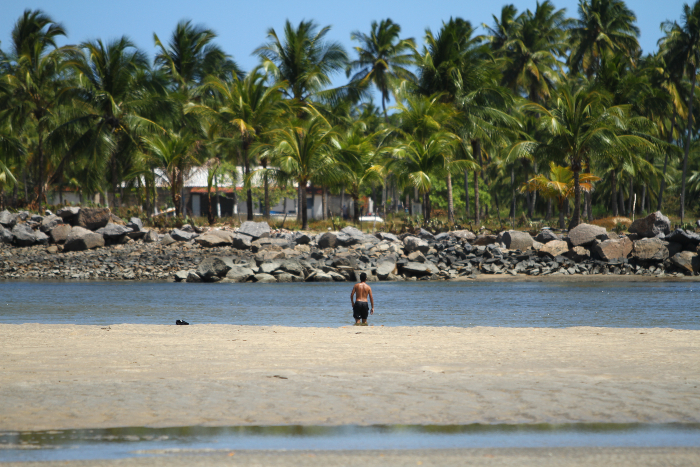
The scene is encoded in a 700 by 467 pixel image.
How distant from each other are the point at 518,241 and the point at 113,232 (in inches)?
789

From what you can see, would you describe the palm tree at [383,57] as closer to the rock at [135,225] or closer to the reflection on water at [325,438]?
the rock at [135,225]

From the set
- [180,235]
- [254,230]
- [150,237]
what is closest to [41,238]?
[150,237]

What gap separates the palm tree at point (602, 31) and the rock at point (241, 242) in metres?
28.5

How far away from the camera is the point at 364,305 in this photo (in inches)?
518

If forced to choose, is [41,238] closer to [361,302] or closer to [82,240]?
[82,240]

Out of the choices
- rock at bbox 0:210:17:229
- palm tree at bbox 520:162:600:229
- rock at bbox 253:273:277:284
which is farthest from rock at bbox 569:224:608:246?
rock at bbox 0:210:17:229

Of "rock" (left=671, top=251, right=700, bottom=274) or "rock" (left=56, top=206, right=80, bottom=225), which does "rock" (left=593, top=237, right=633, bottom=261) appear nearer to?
"rock" (left=671, top=251, right=700, bottom=274)

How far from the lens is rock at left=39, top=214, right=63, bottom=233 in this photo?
3310 cm

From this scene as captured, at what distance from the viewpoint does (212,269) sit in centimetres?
2662

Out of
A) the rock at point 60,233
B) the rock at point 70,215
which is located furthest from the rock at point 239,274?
the rock at point 70,215

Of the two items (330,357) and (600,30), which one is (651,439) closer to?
(330,357)

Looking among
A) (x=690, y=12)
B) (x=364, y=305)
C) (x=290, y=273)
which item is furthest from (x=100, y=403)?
(x=690, y=12)

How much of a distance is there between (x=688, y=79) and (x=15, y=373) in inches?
1818

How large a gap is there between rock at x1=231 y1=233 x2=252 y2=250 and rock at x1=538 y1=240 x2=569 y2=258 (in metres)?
13.9
